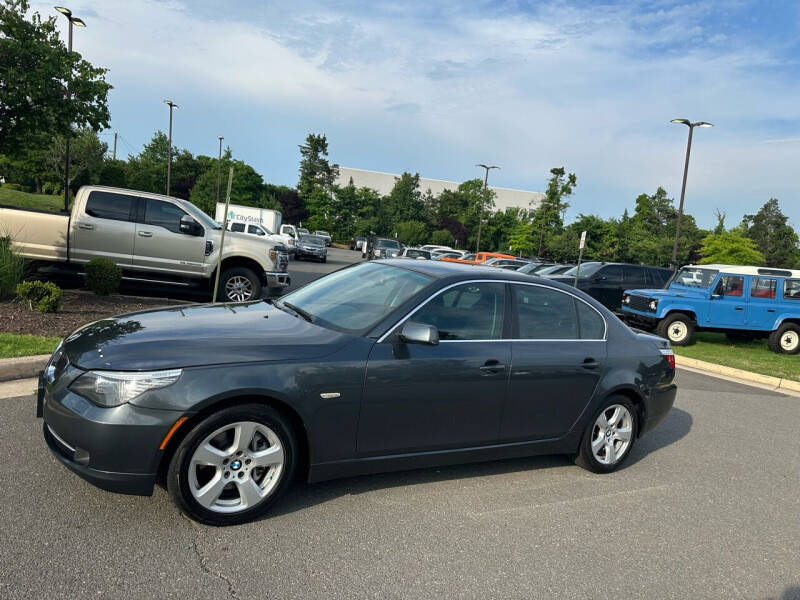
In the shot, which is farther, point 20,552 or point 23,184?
point 23,184

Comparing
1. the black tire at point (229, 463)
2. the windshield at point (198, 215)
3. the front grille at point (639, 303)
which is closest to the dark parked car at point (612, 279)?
the front grille at point (639, 303)

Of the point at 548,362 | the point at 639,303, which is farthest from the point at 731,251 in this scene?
the point at 548,362

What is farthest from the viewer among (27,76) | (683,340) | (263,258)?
(683,340)

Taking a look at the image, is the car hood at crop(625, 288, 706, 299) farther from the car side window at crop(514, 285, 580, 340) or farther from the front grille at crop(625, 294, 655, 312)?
the car side window at crop(514, 285, 580, 340)

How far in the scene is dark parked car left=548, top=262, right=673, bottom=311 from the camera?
16.7 m

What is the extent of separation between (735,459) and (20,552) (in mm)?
5682

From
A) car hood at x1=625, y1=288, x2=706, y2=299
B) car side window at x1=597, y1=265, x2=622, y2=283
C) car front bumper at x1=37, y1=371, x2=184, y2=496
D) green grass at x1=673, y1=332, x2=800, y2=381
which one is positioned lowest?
green grass at x1=673, y1=332, x2=800, y2=381

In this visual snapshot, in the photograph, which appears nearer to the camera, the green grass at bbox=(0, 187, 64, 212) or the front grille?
the front grille

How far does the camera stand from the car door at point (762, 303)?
1284 centimetres

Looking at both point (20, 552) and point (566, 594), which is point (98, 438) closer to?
point (20, 552)

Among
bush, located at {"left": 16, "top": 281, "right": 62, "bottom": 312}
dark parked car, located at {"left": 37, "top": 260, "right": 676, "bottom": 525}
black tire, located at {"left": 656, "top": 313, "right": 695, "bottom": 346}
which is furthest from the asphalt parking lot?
black tire, located at {"left": 656, "top": 313, "right": 695, "bottom": 346}

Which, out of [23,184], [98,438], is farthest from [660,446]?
[23,184]

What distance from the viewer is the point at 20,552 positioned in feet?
9.34

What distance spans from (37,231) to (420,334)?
8.94 m
